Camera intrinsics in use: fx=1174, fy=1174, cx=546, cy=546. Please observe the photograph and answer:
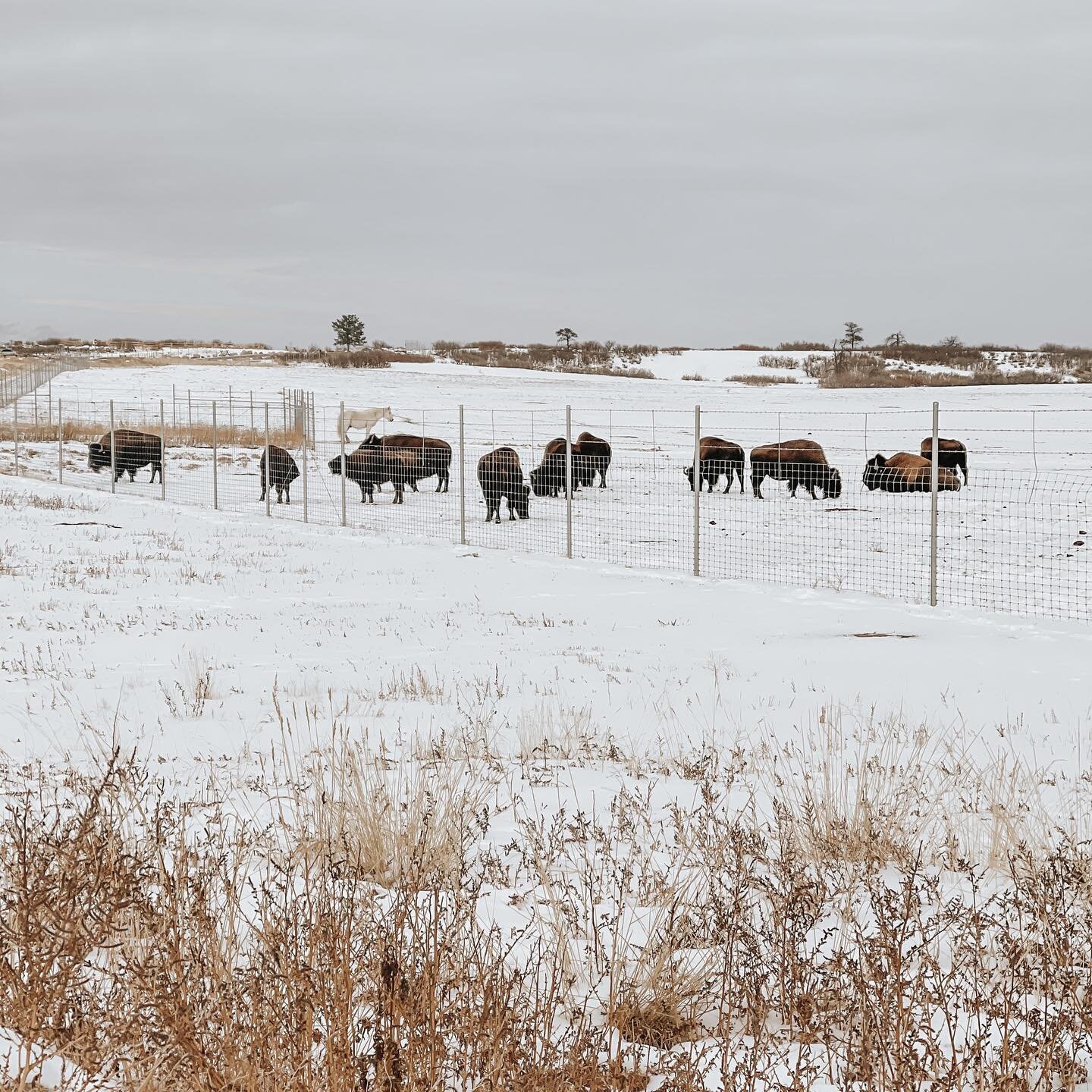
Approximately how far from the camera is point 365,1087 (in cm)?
279

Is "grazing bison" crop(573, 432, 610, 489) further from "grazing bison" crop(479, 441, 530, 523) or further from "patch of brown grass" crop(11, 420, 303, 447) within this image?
"patch of brown grass" crop(11, 420, 303, 447)

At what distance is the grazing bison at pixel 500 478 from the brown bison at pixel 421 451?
3.82 m

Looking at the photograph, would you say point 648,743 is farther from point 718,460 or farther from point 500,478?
point 718,460

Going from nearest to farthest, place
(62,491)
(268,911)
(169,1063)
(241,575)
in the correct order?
(169,1063) → (268,911) → (241,575) → (62,491)

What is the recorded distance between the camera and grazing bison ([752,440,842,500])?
941 inches

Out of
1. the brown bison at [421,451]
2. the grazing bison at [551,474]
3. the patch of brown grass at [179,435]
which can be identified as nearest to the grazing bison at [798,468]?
the grazing bison at [551,474]

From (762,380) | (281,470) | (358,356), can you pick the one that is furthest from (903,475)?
(358,356)

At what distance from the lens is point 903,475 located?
23.8 metres

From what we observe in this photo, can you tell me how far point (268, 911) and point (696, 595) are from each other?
9849mm

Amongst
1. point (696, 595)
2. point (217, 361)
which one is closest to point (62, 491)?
point (696, 595)

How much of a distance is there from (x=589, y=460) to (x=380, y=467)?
15.5ft

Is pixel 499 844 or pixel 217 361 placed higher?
pixel 217 361

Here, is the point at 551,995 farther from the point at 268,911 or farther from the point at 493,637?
the point at 493,637

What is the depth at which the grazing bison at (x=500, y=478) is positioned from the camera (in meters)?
20.8
